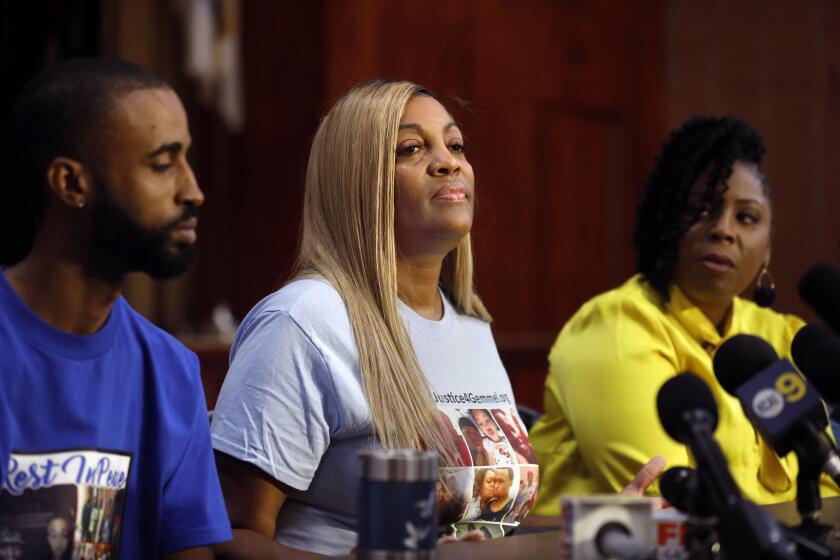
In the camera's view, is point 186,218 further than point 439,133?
No

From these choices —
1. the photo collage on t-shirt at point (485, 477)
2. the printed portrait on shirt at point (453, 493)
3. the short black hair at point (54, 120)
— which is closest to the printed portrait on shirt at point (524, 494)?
→ the photo collage on t-shirt at point (485, 477)

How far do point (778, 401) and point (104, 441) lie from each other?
75 cm

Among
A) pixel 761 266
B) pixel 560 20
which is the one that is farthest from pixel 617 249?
pixel 761 266

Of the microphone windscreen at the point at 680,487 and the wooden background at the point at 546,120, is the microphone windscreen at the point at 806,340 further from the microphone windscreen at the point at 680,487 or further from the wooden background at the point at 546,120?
the wooden background at the point at 546,120

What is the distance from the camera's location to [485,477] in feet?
6.37

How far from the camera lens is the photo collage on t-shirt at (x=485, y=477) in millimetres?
1904

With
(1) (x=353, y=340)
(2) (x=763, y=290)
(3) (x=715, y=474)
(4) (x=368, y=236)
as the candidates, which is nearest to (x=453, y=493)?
(1) (x=353, y=340)

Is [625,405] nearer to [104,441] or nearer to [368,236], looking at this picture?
[368,236]

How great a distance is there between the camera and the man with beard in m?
A: 1.36

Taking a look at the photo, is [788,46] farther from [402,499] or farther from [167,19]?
[402,499]

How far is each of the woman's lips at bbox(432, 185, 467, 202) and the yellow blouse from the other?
1.74 feet

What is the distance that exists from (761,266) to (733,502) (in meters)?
1.73

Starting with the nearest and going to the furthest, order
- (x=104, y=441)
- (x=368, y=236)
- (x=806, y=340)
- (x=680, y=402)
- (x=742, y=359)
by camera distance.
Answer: (x=680, y=402) < (x=742, y=359) < (x=104, y=441) < (x=806, y=340) < (x=368, y=236)

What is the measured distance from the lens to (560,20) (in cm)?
554
